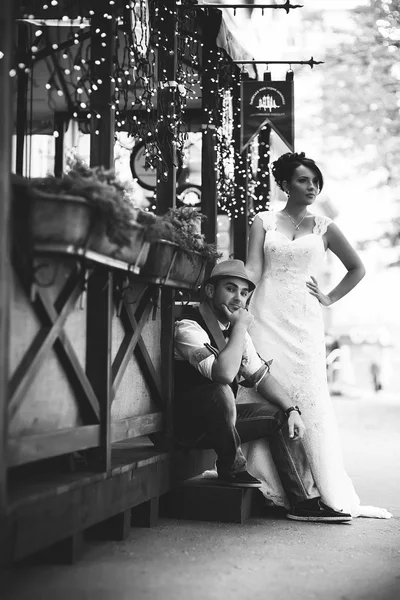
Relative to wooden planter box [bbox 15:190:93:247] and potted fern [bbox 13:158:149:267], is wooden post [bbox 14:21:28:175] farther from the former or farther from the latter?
wooden planter box [bbox 15:190:93:247]

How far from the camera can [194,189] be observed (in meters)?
12.2

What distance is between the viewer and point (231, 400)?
5.42 m

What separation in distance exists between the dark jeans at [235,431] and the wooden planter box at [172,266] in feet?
2.23

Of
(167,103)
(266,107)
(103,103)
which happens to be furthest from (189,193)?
(103,103)

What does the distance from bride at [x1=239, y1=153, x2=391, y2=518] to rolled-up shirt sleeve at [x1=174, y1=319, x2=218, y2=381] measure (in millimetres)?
689

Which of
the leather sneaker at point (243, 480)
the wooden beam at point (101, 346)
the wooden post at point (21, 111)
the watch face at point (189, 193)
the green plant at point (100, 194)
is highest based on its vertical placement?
the wooden post at point (21, 111)

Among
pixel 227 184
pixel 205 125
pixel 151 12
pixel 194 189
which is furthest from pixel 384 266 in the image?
pixel 151 12

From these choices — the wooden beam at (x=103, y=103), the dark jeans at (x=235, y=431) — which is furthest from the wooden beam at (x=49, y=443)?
the wooden beam at (x=103, y=103)

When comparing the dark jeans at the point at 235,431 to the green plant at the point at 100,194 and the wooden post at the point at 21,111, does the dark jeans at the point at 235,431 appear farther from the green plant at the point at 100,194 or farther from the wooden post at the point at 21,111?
the wooden post at the point at 21,111

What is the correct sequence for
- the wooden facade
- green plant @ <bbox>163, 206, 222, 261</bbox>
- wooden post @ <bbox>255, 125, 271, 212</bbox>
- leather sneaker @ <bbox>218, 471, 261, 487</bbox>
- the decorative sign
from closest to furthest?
the wooden facade
green plant @ <bbox>163, 206, 222, 261</bbox>
leather sneaker @ <bbox>218, 471, 261, 487</bbox>
the decorative sign
wooden post @ <bbox>255, 125, 271, 212</bbox>

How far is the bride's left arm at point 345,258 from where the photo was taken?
6.51 m

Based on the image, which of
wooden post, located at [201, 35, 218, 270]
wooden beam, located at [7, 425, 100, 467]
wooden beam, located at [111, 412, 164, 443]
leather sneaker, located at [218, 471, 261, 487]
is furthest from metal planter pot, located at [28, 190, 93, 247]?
wooden post, located at [201, 35, 218, 270]

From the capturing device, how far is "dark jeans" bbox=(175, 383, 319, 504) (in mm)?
5422

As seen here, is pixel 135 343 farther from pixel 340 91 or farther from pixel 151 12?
pixel 340 91
